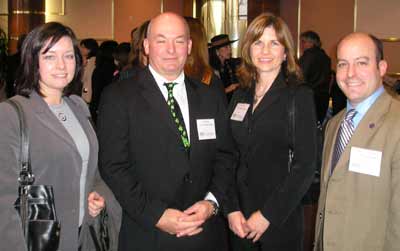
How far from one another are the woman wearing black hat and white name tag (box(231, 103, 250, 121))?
3013mm

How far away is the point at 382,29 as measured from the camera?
9117 millimetres

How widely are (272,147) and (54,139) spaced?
1048 mm

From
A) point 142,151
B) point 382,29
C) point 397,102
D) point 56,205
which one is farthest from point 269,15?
point 382,29

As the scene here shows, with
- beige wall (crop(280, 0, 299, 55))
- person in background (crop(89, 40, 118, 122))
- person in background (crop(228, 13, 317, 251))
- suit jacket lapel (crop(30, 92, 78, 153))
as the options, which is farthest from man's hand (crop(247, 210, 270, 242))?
beige wall (crop(280, 0, 299, 55))

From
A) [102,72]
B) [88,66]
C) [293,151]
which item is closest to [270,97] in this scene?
[293,151]

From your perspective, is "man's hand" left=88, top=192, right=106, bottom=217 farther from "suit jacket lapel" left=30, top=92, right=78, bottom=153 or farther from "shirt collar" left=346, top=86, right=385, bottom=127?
"shirt collar" left=346, top=86, right=385, bottom=127

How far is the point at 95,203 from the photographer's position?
2.31 m

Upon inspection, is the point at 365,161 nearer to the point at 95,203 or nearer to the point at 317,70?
the point at 95,203

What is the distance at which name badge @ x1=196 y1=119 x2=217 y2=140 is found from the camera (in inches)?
94.5

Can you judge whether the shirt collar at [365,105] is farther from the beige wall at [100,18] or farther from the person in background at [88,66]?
the beige wall at [100,18]

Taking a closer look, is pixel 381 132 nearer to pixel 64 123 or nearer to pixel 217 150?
pixel 217 150

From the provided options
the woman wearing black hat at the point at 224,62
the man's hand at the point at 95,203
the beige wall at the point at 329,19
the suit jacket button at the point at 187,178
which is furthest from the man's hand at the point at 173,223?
the beige wall at the point at 329,19

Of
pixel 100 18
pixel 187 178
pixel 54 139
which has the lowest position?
pixel 187 178

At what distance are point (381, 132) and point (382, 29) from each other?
7.69 metres
